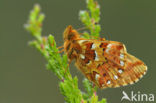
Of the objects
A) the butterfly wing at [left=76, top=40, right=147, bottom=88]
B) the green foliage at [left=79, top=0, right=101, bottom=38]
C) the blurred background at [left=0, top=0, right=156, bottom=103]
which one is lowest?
the butterfly wing at [left=76, top=40, right=147, bottom=88]

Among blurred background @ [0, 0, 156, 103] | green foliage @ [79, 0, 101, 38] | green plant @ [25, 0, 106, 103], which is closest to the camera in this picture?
green plant @ [25, 0, 106, 103]

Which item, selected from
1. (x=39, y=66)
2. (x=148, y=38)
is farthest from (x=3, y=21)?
(x=148, y=38)

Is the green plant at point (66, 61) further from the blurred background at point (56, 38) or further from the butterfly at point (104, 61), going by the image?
the blurred background at point (56, 38)

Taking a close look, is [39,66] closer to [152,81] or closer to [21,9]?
[21,9]

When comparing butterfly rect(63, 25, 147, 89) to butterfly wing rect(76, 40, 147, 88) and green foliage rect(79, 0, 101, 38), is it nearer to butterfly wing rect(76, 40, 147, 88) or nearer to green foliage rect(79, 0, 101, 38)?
butterfly wing rect(76, 40, 147, 88)

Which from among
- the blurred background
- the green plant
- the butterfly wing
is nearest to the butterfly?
the butterfly wing

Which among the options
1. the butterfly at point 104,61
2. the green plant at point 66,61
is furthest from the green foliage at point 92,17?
the butterfly at point 104,61
